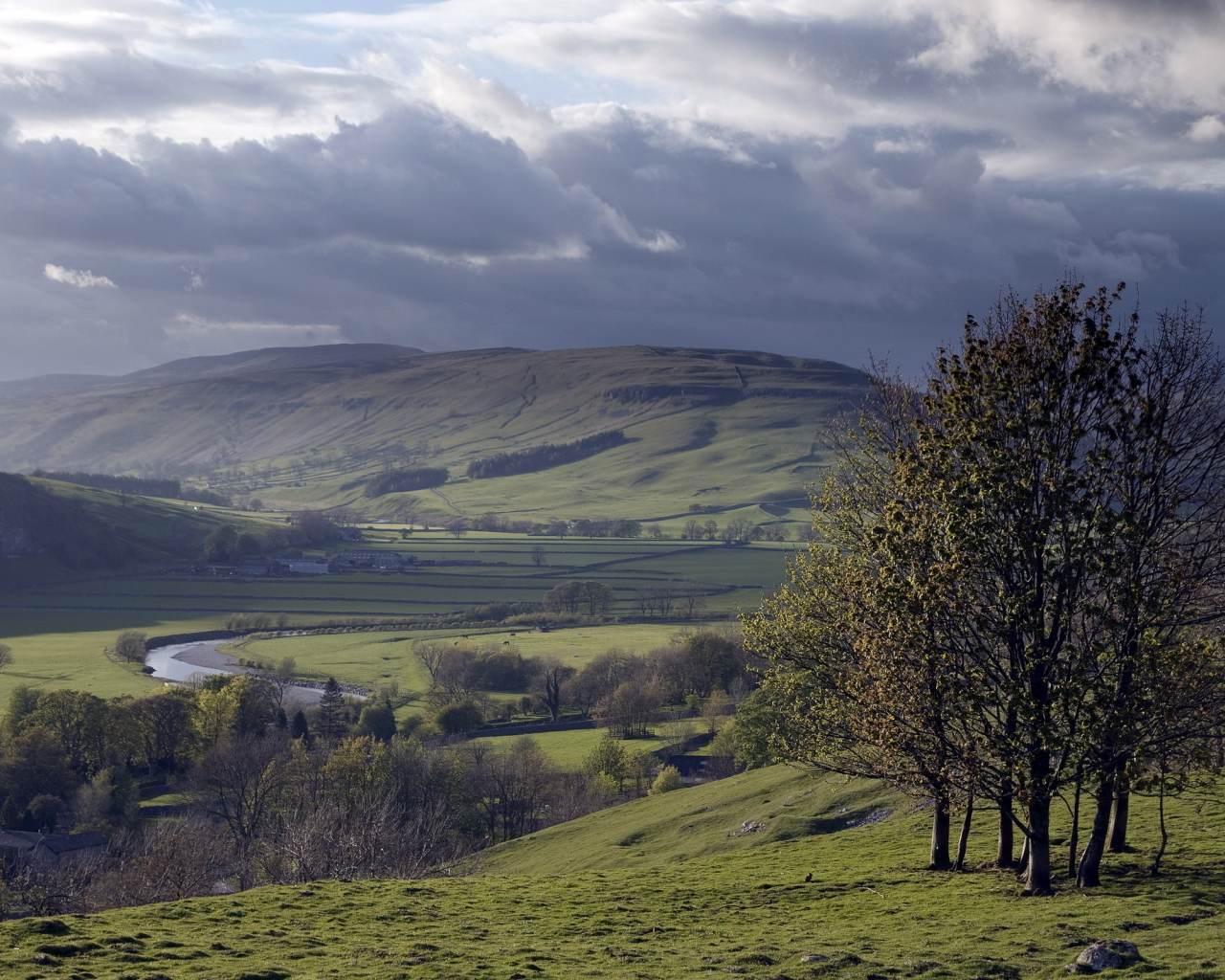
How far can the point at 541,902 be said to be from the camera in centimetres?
3025

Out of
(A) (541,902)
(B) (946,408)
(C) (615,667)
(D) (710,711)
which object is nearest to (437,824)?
(A) (541,902)

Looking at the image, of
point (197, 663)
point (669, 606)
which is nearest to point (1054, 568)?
point (197, 663)

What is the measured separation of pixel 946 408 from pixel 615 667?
360 feet

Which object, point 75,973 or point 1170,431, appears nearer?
point 75,973

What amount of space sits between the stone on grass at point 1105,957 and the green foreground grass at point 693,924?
341 mm

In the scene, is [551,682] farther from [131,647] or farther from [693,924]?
[693,924]

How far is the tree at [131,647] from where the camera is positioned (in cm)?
15600

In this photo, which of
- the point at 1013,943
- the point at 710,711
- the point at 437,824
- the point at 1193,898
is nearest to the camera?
the point at 1013,943

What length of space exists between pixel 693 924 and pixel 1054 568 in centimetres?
1270

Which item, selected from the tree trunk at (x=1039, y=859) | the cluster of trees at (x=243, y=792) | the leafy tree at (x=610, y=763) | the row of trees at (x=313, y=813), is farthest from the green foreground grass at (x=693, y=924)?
the leafy tree at (x=610, y=763)

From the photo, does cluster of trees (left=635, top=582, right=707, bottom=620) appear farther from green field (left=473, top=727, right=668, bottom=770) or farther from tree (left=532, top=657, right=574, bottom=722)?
green field (left=473, top=727, right=668, bottom=770)

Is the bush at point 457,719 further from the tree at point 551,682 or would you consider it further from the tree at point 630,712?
the tree at point 630,712

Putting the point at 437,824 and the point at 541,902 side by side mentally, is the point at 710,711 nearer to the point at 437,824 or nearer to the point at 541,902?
the point at 437,824

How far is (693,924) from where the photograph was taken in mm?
26297
